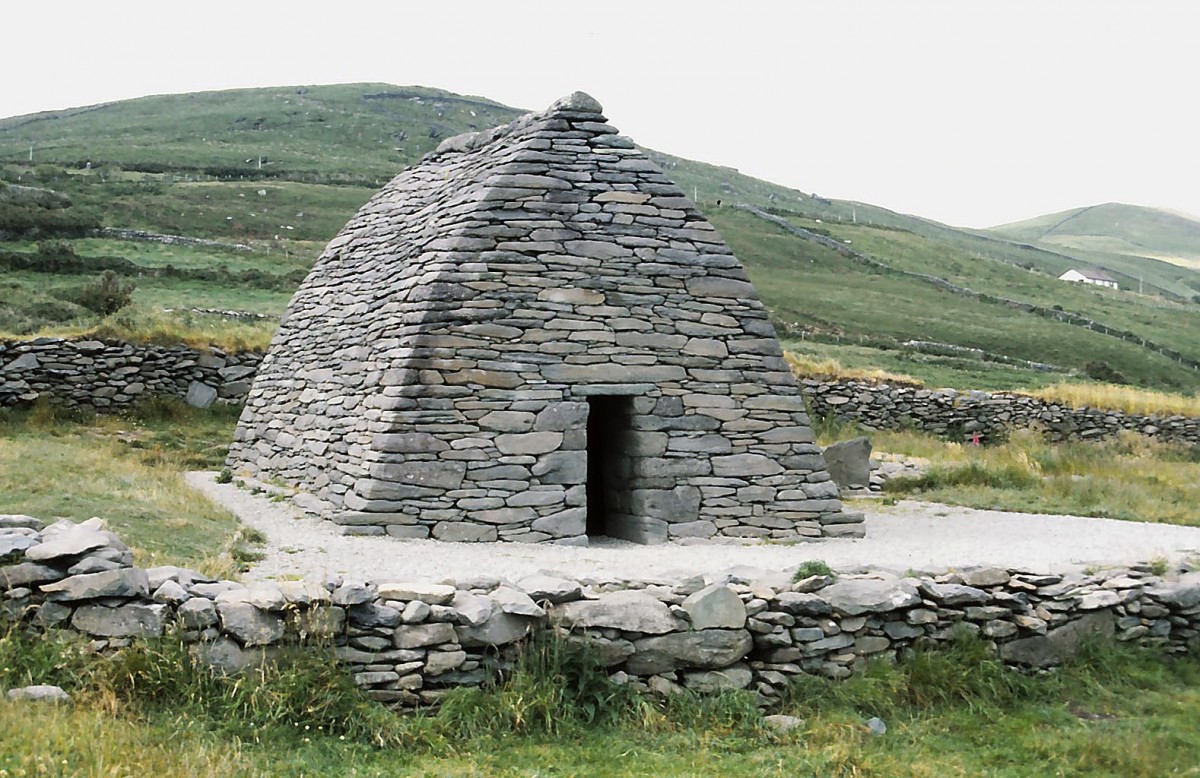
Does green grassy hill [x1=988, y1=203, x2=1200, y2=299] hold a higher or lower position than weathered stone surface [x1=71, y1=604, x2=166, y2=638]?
higher

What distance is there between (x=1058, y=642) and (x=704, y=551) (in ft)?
11.4

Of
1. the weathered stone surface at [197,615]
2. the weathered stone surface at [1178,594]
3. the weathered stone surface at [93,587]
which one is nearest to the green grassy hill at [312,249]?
the weathered stone surface at [93,587]

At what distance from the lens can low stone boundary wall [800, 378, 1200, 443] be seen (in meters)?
22.0

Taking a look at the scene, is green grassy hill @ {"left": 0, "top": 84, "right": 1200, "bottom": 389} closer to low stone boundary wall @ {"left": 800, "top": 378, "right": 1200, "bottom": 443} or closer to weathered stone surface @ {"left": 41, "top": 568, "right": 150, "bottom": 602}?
low stone boundary wall @ {"left": 800, "top": 378, "right": 1200, "bottom": 443}

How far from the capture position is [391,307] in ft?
36.7

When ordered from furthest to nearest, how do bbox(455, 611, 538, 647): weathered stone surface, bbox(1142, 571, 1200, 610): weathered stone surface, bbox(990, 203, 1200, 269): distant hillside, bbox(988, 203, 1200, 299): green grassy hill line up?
1. bbox(990, 203, 1200, 269): distant hillside
2. bbox(988, 203, 1200, 299): green grassy hill
3. bbox(1142, 571, 1200, 610): weathered stone surface
4. bbox(455, 611, 538, 647): weathered stone surface

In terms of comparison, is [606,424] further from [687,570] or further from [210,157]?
[210,157]

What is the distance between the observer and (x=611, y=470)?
11.7 meters

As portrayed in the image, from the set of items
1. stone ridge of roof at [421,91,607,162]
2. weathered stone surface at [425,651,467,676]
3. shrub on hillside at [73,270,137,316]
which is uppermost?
stone ridge of roof at [421,91,607,162]

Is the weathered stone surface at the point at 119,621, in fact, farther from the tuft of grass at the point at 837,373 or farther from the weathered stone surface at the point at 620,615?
the tuft of grass at the point at 837,373

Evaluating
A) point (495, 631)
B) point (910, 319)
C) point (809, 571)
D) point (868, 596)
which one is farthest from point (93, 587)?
point (910, 319)

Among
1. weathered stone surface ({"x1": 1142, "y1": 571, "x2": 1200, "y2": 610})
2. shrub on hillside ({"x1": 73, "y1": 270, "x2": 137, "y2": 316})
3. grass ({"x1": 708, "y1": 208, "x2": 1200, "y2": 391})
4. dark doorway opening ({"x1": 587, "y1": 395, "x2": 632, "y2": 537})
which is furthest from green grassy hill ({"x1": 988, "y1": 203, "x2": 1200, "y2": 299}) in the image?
weathered stone surface ({"x1": 1142, "y1": 571, "x2": 1200, "y2": 610})

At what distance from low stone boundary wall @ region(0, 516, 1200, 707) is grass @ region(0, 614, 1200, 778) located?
0.16 meters

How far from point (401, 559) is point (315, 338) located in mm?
5124
